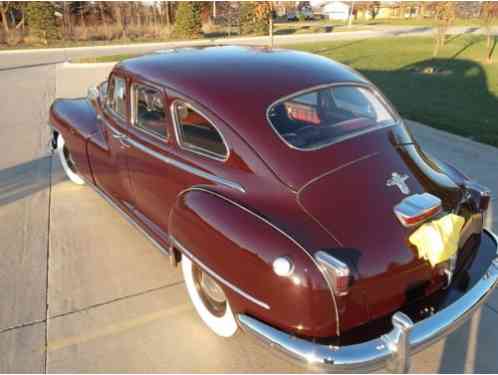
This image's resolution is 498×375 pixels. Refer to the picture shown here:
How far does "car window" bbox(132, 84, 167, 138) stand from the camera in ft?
9.54

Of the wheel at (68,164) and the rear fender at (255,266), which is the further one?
the wheel at (68,164)

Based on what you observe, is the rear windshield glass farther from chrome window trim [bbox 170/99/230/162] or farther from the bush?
the bush

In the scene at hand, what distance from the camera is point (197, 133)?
266cm

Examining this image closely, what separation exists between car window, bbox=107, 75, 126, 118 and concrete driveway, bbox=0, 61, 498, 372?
1156mm

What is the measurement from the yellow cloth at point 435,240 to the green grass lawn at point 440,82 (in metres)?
4.40

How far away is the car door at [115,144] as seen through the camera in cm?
334

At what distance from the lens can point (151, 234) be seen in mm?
3131

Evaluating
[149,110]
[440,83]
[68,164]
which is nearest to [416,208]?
[149,110]

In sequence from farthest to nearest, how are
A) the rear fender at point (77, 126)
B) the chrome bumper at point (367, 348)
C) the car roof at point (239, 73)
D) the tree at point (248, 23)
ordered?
the tree at point (248, 23)
the rear fender at point (77, 126)
the car roof at point (239, 73)
the chrome bumper at point (367, 348)

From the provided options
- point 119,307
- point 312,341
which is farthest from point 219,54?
point 312,341

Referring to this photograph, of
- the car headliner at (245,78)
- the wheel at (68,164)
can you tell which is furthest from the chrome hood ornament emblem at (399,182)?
the wheel at (68,164)

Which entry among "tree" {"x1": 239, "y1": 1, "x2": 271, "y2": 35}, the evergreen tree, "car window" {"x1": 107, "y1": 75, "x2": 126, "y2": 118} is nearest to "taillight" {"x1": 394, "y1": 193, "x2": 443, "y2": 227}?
"car window" {"x1": 107, "y1": 75, "x2": 126, "y2": 118}

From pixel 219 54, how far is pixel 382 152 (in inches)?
58.5

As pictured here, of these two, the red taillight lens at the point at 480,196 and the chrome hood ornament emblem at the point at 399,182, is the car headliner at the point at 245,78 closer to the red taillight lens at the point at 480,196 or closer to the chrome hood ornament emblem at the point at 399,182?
the chrome hood ornament emblem at the point at 399,182
